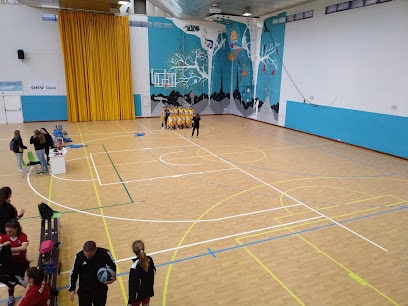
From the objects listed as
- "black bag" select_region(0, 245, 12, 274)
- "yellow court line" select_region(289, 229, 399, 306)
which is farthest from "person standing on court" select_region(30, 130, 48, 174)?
"yellow court line" select_region(289, 229, 399, 306)

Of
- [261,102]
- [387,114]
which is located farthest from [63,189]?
[261,102]

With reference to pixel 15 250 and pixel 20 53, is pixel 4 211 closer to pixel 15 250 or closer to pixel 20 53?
pixel 15 250

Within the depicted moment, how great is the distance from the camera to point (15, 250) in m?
3.77

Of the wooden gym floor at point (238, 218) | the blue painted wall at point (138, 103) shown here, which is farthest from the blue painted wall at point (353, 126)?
the blue painted wall at point (138, 103)

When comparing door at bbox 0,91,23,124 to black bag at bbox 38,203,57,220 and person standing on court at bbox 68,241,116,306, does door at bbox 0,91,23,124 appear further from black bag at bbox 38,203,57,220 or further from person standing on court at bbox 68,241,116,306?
person standing on court at bbox 68,241,116,306

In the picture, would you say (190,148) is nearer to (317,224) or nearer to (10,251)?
(317,224)

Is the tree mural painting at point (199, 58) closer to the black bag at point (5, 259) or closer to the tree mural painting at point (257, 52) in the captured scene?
the tree mural painting at point (257, 52)

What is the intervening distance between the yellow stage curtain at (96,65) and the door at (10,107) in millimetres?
2715

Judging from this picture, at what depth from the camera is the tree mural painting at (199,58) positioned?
66.8 ft

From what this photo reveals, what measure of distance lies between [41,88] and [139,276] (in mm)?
17771

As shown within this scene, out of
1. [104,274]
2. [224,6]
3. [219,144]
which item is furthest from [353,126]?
[104,274]

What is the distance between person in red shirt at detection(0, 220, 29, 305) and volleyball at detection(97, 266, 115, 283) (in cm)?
137

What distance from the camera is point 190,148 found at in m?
12.3

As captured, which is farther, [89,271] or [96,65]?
[96,65]
